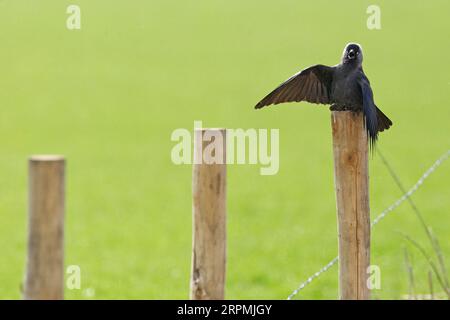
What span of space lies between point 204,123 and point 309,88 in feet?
37.3

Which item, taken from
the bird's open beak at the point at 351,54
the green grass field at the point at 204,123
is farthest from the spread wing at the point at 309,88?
the green grass field at the point at 204,123

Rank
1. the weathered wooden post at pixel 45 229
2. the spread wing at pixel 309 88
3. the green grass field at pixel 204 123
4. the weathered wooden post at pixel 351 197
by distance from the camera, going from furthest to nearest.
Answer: the green grass field at pixel 204 123 < the spread wing at pixel 309 88 < the weathered wooden post at pixel 351 197 < the weathered wooden post at pixel 45 229

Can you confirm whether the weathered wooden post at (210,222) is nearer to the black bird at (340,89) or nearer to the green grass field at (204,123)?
the black bird at (340,89)

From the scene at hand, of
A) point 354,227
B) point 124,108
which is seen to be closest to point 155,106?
point 124,108

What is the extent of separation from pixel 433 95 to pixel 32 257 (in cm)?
1614

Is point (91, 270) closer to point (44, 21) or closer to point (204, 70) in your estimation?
point (204, 70)

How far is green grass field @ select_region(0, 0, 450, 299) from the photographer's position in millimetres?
9195

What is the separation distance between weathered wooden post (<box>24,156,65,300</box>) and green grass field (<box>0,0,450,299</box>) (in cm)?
440

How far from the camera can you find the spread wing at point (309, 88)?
390 cm

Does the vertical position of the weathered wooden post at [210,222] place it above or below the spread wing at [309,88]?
below

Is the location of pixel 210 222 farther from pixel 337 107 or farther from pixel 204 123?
pixel 204 123

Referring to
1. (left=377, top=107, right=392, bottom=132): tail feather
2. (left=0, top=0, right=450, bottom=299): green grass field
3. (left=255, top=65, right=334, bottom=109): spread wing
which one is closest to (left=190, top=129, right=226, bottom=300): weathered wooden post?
(left=255, top=65, right=334, bottom=109): spread wing

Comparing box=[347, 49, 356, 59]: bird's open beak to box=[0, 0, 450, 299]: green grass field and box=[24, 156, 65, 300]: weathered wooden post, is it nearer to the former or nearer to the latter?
box=[24, 156, 65, 300]: weathered wooden post

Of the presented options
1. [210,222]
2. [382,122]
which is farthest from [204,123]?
[210,222]
